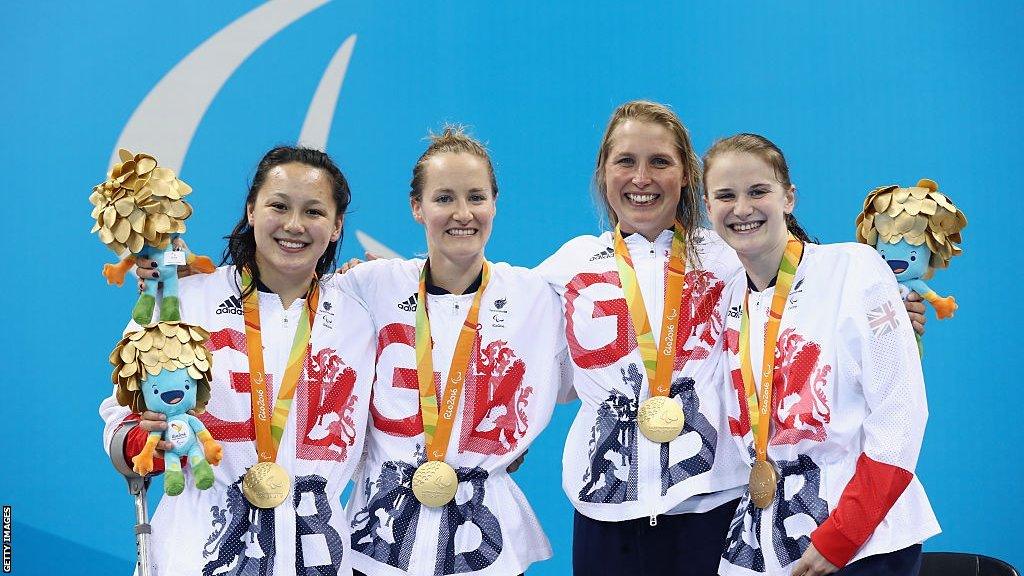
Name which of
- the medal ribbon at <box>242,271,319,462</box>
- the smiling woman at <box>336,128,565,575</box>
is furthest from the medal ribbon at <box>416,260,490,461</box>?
the medal ribbon at <box>242,271,319,462</box>

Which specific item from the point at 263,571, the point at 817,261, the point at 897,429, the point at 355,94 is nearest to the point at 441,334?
the point at 263,571

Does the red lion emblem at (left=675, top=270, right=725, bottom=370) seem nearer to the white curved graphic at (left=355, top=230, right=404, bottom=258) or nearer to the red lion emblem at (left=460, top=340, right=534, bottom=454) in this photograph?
the red lion emblem at (left=460, top=340, right=534, bottom=454)

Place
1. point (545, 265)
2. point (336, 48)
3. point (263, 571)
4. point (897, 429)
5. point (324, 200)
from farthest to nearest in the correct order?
1. point (336, 48)
2. point (545, 265)
3. point (324, 200)
4. point (263, 571)
5. point (897, 429)

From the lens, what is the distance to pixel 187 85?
472 cm

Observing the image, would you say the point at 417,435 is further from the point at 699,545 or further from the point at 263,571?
the point at 699,545

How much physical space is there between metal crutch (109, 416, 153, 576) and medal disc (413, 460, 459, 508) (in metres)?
0.65

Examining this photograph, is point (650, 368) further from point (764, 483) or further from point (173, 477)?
point (173, 477)

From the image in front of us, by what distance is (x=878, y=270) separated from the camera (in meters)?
2.53

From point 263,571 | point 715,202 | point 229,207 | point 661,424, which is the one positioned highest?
point 229,207

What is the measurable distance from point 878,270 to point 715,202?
426mm

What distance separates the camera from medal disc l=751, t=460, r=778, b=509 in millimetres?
2543

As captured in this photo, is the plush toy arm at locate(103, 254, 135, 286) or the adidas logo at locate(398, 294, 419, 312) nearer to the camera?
the plush toy arm at locate(103, 254, 135, 286)

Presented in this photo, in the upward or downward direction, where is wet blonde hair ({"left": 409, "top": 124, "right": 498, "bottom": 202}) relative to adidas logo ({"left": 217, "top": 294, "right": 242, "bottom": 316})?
upward

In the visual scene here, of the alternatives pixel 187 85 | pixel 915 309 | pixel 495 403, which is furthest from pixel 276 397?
pixel 187 85
